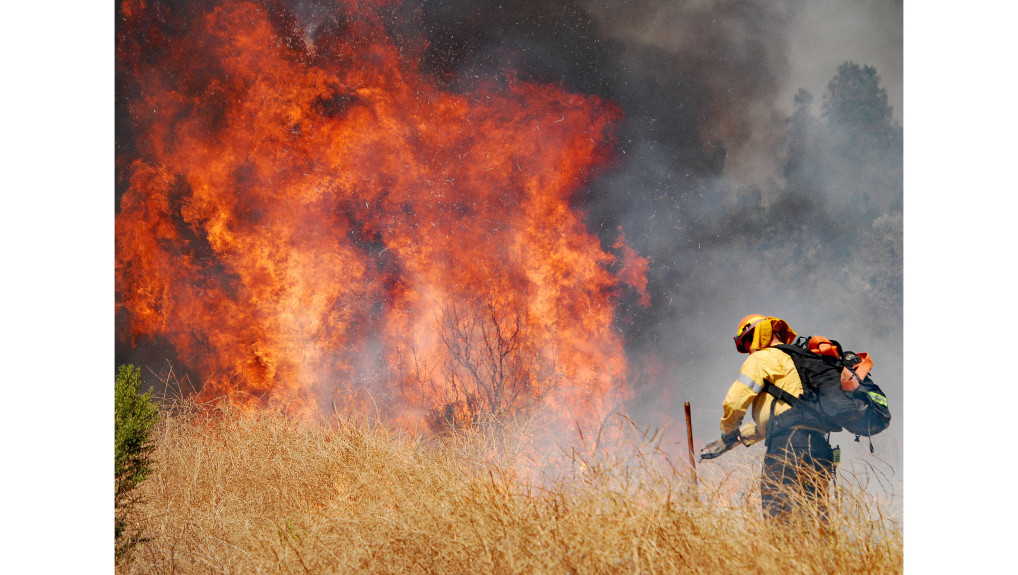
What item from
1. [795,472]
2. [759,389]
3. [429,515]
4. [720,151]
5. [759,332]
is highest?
[720,151]

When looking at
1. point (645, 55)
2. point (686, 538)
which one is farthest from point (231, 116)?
point (686, 538)

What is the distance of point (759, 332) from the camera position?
2.97 meters

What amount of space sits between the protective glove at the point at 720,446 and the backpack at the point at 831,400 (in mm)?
190

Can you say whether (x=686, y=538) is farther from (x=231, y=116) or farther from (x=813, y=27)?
(x=231, y=116)

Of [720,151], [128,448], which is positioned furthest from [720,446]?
[128,448]

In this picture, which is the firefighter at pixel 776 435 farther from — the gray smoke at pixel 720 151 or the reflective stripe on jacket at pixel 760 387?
the gray smoke at pixel 720 151

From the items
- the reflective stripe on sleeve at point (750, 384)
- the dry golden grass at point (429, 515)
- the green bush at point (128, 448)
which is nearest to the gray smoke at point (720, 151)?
the reflective stripe on sleeve at point (750, 384)

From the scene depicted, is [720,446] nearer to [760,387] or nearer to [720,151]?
[760,387]

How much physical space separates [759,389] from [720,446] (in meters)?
0.34

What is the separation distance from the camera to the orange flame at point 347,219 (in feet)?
11.6

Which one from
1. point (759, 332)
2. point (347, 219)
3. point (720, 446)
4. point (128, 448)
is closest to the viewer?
point (720, 446)

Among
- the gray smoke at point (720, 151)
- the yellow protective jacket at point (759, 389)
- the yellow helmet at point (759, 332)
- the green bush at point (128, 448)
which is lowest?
the green bush at point (128, 448)

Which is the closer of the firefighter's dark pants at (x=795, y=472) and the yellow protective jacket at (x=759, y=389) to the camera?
the firefighter's dark pants at (x=795, y=472)
